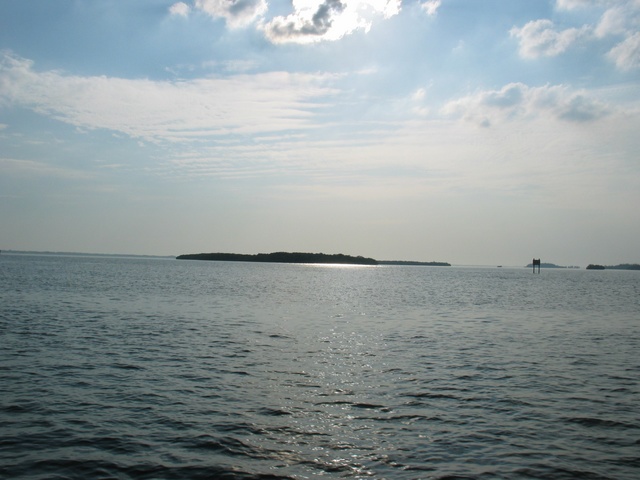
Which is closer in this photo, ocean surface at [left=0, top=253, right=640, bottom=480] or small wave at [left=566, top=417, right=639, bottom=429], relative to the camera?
ocean surface at [left=0, top=253, right=640, bottom=480]

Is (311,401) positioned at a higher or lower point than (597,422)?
lower

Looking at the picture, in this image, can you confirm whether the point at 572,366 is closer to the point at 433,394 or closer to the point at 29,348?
the point at 433,394

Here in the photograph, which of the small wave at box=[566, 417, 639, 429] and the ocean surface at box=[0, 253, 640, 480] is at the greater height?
the small wave at box=[566, 417, 639, 429]

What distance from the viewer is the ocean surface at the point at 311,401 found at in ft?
45.1

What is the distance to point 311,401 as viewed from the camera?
64.4ft

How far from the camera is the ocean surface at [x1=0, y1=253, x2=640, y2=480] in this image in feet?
45.1

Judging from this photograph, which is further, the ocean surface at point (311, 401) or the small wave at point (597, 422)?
the small wave at point (597, 422)

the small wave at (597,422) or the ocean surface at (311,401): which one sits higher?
the small wave at (597,422)

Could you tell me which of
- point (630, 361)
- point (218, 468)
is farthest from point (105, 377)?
point (630, 361)

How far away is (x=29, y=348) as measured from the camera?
28266 mm

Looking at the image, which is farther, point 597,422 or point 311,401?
point 311,401

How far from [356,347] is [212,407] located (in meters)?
15.0

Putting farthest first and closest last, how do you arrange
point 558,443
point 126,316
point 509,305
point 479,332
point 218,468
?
point 509,305 → point 126,316 → point 479,332 → point 558,443 → point 218,468

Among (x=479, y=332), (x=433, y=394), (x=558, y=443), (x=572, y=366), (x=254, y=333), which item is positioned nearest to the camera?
(x=558, y=443)
